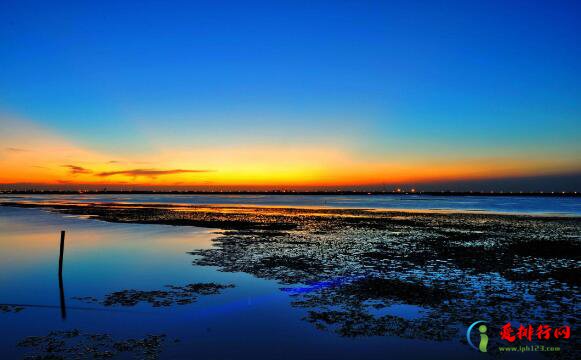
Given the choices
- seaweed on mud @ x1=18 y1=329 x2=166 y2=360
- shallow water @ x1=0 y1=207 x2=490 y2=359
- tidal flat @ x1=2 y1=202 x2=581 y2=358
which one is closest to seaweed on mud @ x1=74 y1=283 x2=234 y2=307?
tidal flat @ x1=2 y1=202 x2=581 y2=358

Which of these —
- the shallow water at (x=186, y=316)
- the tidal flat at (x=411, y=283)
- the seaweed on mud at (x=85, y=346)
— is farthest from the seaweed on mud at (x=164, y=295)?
the seaweed on mud at (x=85, y=346)

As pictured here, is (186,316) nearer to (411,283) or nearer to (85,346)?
(85,346)

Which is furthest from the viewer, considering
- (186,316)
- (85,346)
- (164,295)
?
(164,295)

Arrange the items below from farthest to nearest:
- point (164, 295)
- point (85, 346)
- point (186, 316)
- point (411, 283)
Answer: point (411, 283), point (164, 295), point (186, 316), point (85, 346)

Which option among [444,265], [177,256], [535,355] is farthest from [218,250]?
[535,355]

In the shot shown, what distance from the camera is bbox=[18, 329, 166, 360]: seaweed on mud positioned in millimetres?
10023

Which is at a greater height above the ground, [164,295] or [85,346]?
[85,346]

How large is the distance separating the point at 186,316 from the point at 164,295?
10.7 feet

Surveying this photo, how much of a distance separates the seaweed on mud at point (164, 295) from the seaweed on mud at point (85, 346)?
3.40m

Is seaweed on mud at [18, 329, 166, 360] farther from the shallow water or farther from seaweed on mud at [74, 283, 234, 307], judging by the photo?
seaweed on mud at [74, 283, 234, 307]

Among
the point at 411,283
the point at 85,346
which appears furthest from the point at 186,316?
the point at 411,283

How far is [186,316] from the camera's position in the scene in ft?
43.5

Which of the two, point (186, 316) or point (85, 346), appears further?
point (186, 316)

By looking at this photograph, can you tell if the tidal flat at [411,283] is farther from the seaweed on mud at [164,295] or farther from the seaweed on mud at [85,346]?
the seaweed on mud at [85,346]
